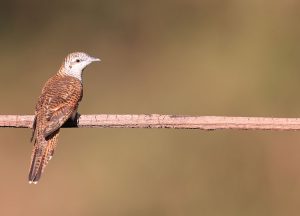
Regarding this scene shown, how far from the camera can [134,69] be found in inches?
609

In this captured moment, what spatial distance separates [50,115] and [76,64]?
1424mm

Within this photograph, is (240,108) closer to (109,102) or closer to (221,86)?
(221,86)

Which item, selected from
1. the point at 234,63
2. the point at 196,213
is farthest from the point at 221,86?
the point at 196,213

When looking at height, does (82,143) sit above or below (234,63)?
below

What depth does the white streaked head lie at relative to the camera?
30.3 feet

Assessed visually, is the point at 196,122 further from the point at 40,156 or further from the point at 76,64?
the point at 76,64

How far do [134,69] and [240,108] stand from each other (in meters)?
1.80

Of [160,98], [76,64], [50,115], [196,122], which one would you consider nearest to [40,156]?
[50,115]

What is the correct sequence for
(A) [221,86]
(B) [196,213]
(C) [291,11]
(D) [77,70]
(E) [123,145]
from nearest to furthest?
1. (D) [77,70]
2. (B) [196,213]
3. (E) [123,145]
4. (A) [221,86]
5. (C) [291,11]

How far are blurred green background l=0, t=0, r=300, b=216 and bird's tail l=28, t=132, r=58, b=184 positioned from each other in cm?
523

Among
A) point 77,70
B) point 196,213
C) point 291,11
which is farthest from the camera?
point 291,11

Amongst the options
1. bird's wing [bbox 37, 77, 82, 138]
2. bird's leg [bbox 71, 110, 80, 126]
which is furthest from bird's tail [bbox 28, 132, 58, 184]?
bird's leg [bbox 71, 110, 80, 126]

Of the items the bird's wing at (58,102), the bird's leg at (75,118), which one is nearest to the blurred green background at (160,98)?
the bird's wing at (58,102)

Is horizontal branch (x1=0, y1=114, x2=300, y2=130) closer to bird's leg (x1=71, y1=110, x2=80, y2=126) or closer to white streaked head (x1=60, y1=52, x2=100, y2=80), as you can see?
bird's leg (x1=71, y1=110, x2=80, y2=126)
